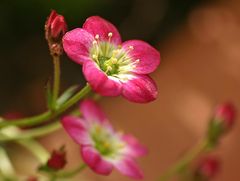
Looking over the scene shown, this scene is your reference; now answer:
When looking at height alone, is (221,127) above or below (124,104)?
above

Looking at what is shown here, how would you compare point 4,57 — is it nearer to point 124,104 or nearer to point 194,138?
point 124,104

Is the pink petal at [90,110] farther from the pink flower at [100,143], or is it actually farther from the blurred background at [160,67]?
the blurred background at [160,67]

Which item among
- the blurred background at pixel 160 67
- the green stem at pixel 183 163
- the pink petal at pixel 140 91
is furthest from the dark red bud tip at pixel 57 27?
the blurred background at pixel 160 67

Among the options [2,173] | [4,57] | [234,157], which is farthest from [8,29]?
[2,173]

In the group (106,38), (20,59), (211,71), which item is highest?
(106,38)

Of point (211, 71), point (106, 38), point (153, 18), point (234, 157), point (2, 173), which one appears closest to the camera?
point (106, 38)

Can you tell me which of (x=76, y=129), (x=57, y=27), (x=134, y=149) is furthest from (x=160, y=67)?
(x=57, y=27)

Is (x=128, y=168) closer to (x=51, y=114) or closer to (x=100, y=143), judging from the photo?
(x=100, y=143)

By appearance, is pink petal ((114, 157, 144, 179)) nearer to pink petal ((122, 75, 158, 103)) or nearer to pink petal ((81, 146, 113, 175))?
pink petal ((81, 146, 113, 175))
